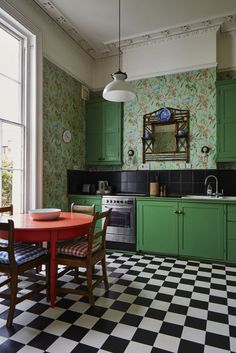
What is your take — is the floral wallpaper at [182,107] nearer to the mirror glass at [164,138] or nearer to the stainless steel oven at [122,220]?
the mirror glass at [164,138]

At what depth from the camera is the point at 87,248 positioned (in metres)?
2.27

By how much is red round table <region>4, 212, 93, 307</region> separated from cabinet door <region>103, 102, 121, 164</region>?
2142 mm

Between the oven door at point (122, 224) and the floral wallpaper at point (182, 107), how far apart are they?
872mm

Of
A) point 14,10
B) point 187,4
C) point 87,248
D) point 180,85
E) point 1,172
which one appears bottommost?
point 87,248

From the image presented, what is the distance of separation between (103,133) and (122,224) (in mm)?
1643

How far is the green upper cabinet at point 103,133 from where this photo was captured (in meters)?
4.38

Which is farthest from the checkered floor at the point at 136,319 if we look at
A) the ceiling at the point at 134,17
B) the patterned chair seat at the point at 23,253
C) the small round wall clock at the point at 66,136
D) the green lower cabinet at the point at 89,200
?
the ceiling at the point at 134,17

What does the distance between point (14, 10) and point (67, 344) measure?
11.1 feet

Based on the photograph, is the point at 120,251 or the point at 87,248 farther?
the point at 120,251

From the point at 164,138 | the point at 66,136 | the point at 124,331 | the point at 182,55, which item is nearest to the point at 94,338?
the point at 124,331

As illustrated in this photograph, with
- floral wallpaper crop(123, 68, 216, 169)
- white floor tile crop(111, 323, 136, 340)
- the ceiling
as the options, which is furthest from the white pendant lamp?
white floor tile crop(111, 323, 136, 340)

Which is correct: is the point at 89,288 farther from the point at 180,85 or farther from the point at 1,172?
the point at 180,85

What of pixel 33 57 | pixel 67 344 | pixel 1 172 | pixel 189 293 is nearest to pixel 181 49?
pixel 33 57

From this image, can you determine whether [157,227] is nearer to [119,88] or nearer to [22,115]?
[119,88]
